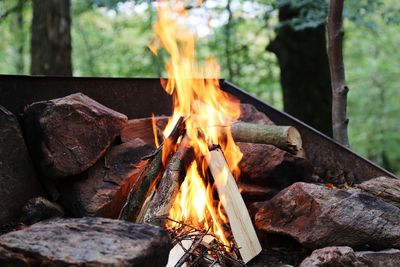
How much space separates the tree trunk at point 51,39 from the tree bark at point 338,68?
3347mm

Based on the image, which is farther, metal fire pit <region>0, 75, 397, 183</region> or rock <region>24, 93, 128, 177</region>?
metal fire pit <region>0, 75, 397, 183</region>

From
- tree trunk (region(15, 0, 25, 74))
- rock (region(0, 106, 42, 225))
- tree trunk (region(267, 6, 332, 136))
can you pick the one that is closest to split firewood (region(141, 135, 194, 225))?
rock (region(0, 106, 42, 225))

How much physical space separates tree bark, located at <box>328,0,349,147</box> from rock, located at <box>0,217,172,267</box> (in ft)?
8.11

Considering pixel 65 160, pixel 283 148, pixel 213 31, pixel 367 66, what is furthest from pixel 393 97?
pixel 65 160

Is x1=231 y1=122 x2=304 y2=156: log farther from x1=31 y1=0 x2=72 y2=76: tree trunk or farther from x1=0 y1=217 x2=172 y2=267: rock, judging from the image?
x1=31 y1=0 x2=72 y2=76: tree trunk

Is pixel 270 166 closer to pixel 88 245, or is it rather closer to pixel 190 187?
pixel 190 187

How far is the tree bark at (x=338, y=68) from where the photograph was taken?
149 inches

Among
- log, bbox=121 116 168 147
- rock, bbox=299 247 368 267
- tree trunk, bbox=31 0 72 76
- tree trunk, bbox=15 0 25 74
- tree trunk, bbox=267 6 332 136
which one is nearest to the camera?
rock, bbox=299 247 368 267

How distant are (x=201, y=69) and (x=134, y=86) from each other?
0.58m

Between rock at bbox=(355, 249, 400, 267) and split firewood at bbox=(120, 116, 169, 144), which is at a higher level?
split firewood at bbox=(120, 116, 169, 144)

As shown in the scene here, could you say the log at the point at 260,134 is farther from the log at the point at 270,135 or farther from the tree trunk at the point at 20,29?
the tree trunk at the point at 20,29

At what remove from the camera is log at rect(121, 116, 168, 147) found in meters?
3.54

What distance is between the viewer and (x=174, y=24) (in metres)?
3.73

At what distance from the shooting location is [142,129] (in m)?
3.66
